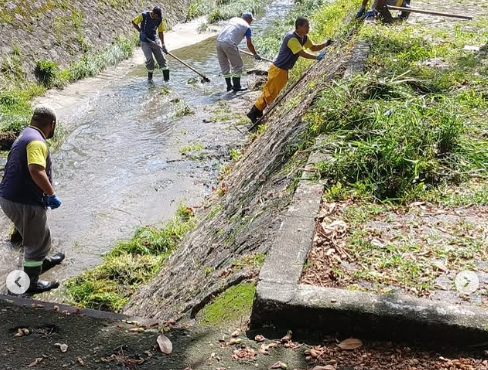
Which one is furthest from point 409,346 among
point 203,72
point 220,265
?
point 203,72

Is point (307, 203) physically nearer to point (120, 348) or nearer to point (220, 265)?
point (220, 265)

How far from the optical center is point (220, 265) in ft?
15.0

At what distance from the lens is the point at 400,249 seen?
3.80m

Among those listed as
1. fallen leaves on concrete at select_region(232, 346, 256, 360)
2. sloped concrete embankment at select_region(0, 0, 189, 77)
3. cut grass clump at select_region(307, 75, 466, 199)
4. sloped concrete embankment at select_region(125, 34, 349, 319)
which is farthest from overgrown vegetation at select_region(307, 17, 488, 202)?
sloped concrete embankment at select_region(0, 0, 189, 77)

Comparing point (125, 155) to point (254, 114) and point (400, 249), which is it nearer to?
Answer: point (254, 114)

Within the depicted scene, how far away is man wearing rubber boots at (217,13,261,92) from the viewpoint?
13.0m

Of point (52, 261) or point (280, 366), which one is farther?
point (52, 261)

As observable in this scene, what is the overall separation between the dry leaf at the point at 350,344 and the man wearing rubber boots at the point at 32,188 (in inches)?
144

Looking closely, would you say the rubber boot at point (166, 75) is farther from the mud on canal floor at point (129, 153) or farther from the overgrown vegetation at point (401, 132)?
the overgrown vegetation at point (401, 132)

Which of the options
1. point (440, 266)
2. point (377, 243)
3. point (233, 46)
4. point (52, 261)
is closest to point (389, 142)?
point (377, 243)

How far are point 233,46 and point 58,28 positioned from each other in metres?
5.72

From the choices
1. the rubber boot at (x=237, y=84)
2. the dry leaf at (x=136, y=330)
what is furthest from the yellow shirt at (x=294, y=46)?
the dry leaf at (x=136, y=330)

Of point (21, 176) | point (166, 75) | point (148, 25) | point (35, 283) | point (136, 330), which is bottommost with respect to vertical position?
point (35, 283)

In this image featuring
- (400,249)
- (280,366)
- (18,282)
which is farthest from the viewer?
(18,282)
